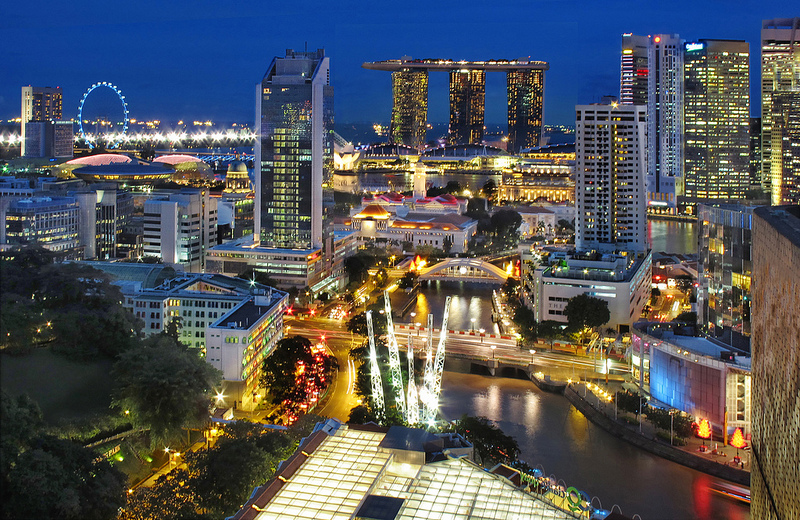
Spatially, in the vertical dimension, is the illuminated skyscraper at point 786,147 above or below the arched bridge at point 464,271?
above

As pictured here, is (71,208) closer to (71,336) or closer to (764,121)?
(71,336)

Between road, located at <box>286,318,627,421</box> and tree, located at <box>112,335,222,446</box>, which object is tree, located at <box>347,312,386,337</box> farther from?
tree, located at <box>112,335,222,446</box>

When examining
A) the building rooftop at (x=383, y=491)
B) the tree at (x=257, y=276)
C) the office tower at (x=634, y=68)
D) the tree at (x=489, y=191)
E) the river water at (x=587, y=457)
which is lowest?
the river water at (x=587, y=457)

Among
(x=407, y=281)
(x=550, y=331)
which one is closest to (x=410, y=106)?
(x=407, y=281)

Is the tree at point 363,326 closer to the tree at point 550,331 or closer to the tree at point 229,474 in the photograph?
the tree at point 550,331

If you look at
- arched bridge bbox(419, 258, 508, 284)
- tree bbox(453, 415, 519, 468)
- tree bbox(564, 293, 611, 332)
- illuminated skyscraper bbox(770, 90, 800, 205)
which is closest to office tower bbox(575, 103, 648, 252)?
arched bridge bbox(419, 258, 508, 284)

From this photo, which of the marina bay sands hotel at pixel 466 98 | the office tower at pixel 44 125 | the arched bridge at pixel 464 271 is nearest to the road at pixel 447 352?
the arched bridge at pixel 464 271

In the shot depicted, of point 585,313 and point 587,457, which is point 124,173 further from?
point 587,457
